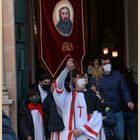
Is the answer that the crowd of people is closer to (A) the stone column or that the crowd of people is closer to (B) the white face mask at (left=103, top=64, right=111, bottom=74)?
(B) the white face mask at (left=103, top=64, right=111, bottom=74)

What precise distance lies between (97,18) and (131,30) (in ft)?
15.2

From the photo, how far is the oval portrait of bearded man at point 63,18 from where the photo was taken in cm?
957

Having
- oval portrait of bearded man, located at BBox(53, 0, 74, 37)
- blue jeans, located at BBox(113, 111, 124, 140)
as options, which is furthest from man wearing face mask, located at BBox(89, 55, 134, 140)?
oval portrait of bearded man, located at BBox(53, 0, 74, 37)

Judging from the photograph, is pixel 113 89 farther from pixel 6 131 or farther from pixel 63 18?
pixel 6 131

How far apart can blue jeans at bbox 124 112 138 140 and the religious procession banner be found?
3.53 ft

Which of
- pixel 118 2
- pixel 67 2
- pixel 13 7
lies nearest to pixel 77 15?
pixel 67 2

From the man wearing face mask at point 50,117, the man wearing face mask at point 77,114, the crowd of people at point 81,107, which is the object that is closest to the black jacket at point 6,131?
the crowd of people at point 81,107

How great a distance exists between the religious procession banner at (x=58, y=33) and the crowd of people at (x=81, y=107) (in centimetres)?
30

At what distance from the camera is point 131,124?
978cm

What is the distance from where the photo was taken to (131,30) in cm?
1318

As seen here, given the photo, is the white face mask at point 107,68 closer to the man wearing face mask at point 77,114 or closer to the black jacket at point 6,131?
the man wearing face mask at point 77,114

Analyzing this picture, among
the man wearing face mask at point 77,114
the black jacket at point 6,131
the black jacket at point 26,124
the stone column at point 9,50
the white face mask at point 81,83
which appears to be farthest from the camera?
the stone column at point 9,50

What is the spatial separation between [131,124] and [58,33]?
5.73 feet

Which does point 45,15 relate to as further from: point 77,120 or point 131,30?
point 131,30
